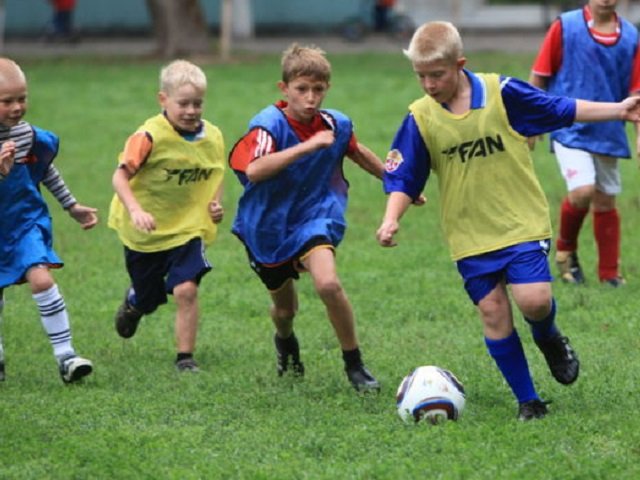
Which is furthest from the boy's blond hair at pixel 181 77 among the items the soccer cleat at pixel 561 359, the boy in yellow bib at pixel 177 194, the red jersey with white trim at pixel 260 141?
the soccer cleat at pixel 561 359

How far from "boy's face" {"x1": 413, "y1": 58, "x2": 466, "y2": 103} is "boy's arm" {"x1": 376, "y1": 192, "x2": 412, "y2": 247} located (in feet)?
1.55

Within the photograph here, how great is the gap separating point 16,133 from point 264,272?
1.45 metres

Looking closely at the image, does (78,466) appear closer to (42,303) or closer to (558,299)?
(42,303)

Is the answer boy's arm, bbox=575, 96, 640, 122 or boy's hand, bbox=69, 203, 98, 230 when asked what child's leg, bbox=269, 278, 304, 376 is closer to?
boy's hand, bbox=69, 203, 98, 230

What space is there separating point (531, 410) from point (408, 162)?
121 cm

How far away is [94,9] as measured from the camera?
33.3m

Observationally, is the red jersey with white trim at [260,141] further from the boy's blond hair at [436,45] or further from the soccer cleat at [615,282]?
the soccer cleat at [615,282]

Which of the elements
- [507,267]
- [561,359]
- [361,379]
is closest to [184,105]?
[361,379]

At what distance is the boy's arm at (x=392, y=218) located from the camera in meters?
6.22

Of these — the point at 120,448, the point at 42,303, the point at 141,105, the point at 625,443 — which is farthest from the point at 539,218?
the point at 141,105

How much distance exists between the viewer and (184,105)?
26.1ft

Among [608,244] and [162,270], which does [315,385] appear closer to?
[162,270]

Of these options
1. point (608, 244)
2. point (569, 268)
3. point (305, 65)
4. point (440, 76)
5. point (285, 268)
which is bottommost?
point (569, 268)

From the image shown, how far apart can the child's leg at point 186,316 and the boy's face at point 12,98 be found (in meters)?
1.36
